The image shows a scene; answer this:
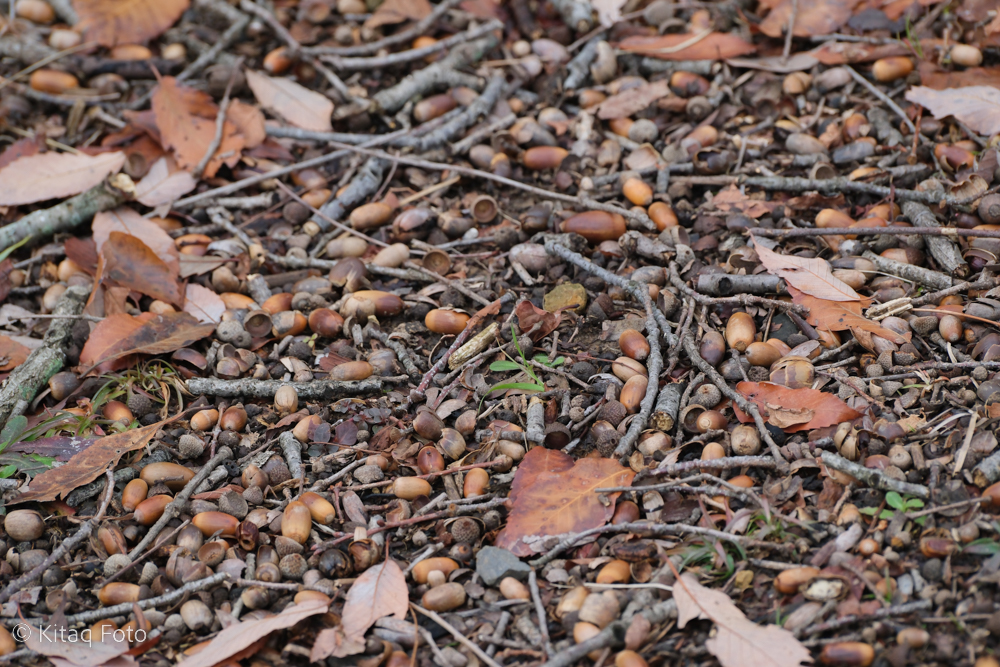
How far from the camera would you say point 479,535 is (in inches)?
99.8

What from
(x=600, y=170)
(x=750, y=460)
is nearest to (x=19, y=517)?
(x=750, y=460)

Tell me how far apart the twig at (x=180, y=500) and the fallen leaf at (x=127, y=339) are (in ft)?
1.87

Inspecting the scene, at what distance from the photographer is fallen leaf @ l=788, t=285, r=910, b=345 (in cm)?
277

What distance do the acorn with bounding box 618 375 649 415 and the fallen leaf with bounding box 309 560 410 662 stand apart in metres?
1.00

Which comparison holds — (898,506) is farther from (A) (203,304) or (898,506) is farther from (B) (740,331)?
(A) (203,304)

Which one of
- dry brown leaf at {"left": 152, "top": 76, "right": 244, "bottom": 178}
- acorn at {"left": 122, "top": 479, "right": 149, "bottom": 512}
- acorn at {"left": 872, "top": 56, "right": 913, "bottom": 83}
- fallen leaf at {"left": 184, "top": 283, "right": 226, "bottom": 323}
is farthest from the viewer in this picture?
dry brown leaf at {"left": 152, "top": 76, "right": 244, "bottom": 178}

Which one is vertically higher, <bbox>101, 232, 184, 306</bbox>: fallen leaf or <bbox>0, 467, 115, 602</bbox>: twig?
<bbox>101, 232, 184, 306</bbox>: fallen leaf

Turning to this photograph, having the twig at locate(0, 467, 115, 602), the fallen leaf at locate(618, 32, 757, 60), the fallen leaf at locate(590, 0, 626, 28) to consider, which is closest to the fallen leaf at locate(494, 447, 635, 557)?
the twig at locate(0, 467, 115, 602)

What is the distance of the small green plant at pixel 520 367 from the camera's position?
2902 millimetres

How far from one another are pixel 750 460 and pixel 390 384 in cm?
140

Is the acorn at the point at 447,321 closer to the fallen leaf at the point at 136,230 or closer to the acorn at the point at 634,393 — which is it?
the acorn at the point at 634,393

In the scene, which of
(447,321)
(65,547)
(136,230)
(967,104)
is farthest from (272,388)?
(967,104)

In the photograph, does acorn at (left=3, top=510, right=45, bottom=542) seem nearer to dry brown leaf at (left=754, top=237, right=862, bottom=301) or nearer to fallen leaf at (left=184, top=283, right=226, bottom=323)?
fallen leaf at (left=184, top=283, right=226, bottom=323)

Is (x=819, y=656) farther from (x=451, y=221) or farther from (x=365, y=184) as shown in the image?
(x=365, y=184)
